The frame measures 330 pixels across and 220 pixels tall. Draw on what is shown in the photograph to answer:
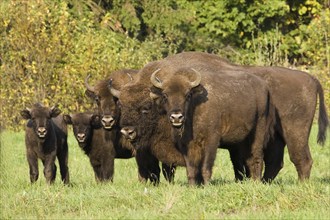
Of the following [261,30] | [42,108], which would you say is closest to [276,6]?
[261,30]

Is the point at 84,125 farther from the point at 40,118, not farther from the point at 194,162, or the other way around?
the point at 194,162

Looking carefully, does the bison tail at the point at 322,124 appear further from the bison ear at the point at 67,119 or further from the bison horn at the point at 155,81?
the bison ear at the point at 67,119

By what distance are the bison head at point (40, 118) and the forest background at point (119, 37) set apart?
11.2m

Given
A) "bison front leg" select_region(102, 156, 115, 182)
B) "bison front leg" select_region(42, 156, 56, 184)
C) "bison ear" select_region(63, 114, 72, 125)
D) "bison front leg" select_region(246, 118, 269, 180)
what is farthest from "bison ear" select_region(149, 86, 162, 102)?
"bison front leg" select_region(42, 156, 56, 184)

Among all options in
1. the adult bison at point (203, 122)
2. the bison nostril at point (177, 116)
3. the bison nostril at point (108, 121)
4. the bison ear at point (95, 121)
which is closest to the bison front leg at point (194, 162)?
the adult bison at point (203, 122)

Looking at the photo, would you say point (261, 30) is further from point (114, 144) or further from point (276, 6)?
point (114, 144)

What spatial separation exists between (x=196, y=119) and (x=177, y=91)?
1.99 ft

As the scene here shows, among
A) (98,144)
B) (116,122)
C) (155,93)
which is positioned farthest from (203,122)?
(98,144)

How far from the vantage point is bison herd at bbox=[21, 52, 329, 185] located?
13.2m

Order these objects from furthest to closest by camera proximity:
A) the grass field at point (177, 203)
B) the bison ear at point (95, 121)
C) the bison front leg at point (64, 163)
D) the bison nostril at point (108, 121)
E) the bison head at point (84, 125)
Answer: the bison front leg at point (64, 163) → the bison ear at point (95, 121) → the bison head at point (84, 125) → the bison nostril at point (108, 121) → the grass field at point (177, 203)

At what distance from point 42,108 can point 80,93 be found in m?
12.0

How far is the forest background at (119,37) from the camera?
93.2 ft

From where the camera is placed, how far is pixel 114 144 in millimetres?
15617

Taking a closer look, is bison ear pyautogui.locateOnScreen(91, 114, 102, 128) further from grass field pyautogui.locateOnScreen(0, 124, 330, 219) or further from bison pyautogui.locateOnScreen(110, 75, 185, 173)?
grass field pyautogui.locateOnScreen(0, 124, 330, 219)
